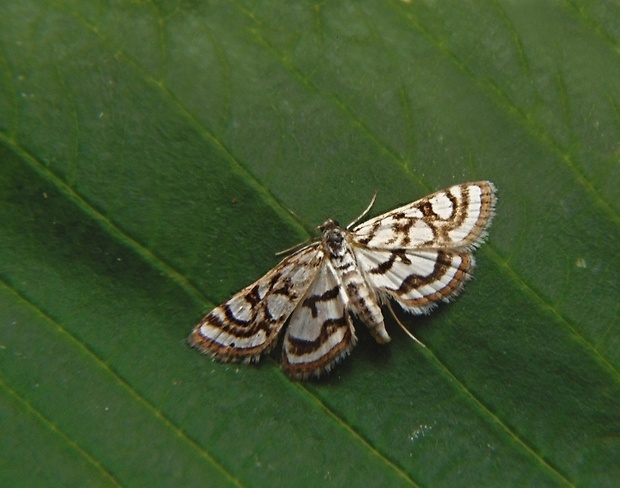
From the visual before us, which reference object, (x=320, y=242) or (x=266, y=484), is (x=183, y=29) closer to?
(x=320, y=242)

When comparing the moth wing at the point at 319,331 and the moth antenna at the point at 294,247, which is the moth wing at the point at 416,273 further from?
the moth antenna at the point at 294,247

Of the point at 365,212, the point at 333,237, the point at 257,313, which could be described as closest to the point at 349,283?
the point at 333,237

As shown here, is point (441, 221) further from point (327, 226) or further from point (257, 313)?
point (257, 313)

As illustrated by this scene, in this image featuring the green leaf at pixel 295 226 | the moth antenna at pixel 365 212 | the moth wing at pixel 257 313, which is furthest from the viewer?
the moth antenna at pixel 365 212

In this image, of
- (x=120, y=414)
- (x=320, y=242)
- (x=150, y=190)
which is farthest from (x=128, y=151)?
(x=120, y=414)

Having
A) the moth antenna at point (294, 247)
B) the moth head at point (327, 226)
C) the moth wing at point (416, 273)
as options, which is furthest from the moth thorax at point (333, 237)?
the moth wing at point (416, 273)

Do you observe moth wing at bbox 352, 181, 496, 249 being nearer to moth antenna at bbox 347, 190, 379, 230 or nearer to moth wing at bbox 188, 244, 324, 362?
moth antenna at bbox 347, 190, 379, 230
